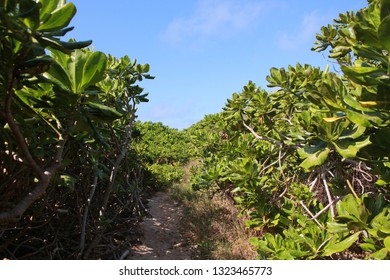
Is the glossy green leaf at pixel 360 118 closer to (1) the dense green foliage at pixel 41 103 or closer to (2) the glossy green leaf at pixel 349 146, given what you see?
(2) the glossy green leaf at pixel 349 146

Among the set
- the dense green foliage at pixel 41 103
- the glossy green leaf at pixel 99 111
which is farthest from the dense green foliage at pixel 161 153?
the glossy green leaf at pixel 99 111

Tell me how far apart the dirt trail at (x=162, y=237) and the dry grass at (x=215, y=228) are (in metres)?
0.17

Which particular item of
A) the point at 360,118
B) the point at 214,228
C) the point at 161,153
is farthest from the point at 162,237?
the point at 161,153

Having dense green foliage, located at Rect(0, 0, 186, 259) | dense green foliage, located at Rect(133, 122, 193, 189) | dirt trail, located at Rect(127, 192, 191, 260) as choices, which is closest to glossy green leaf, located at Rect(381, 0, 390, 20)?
dense green foliage, located at Rect(0, 0, 186, 259)

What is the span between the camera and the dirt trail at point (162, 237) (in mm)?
4266

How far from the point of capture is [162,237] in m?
4.89

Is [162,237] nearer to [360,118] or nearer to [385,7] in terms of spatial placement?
[360,118]

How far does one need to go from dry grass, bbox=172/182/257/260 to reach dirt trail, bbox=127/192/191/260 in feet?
0.55

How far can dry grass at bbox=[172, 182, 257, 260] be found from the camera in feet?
13.0

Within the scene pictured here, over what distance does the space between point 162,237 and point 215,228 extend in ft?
2.80

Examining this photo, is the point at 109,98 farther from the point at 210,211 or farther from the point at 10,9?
the point at 210,211

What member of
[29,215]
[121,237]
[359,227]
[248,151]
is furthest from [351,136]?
[121,237]

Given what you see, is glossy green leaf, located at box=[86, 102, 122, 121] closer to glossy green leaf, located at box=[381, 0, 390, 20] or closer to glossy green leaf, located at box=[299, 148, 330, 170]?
glossy green leaf, located at box=[299, 148, 330, 170]

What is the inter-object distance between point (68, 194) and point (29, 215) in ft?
2.23
